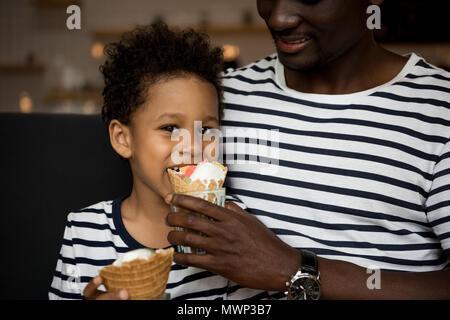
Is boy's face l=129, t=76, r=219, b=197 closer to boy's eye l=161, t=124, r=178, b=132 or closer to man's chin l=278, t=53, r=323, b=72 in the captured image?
boy's eye l=161, t=124, r=178, b=132

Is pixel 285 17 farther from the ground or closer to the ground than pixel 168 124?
farther from the ground

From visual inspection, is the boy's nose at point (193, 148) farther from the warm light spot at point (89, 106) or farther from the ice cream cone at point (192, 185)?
the warm light spot at point (89, 106)

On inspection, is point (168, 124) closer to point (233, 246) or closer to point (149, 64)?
point (149, 64)

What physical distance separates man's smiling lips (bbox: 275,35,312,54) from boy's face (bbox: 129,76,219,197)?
0.27m

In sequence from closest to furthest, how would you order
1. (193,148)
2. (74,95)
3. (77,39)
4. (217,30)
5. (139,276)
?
(139,276), (193,148), (74,95), (217,30), (77,39)

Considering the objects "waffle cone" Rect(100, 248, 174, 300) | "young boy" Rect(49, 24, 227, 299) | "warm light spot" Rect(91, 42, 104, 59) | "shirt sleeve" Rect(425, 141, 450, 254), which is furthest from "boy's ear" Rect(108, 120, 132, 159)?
"warm light spot" Rect(91, 42, 104, 59)

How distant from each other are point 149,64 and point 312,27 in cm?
52

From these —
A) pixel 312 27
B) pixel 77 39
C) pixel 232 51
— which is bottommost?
pixel 312 27

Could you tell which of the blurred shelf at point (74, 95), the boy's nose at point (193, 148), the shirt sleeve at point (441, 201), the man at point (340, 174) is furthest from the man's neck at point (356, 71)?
the blurred shelf at point (74, 95)

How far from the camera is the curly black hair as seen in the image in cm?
158

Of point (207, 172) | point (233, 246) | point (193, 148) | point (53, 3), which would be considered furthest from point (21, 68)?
point (233, 246)

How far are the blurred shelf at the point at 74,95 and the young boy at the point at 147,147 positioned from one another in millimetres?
4480

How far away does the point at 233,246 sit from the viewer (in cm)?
125

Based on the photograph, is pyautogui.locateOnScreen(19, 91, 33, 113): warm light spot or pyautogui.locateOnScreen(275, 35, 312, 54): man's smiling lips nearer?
pyautogui.locateOnScreen(275, 35, 312, 54): man's smiling lips
